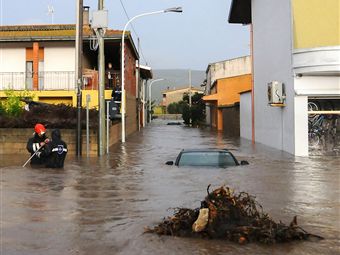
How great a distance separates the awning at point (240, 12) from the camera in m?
33.2

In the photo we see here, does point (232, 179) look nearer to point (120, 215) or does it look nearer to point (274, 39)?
point (120, 215)

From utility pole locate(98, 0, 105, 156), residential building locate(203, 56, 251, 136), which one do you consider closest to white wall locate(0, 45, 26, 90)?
utility pole locate(98, 0, 105, 156)

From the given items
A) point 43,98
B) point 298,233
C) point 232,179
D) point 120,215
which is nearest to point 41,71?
point 43,98

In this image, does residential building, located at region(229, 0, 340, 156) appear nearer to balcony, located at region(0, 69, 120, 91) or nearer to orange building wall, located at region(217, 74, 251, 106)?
balcony, located at region(0, 69, 120, 91)

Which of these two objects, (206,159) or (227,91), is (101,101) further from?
(227,91)

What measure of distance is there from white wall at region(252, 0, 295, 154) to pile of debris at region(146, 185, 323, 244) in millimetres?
14212

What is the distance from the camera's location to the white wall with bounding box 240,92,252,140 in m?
32.8

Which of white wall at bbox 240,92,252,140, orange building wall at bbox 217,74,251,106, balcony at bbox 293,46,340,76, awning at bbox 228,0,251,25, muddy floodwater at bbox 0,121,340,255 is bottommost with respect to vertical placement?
muddy floodwater at bbox 0,121,340,255

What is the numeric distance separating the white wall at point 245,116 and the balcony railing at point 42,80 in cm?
1084

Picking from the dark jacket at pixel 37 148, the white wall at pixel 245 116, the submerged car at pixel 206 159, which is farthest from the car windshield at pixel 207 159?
the white wall at pixel 245 116

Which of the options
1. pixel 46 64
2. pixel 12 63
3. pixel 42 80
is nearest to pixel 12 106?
pixel 42 80

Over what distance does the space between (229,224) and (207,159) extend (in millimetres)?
7715

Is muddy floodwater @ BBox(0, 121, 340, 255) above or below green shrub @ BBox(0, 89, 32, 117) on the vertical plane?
below

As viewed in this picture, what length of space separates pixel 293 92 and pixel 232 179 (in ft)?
28.2
